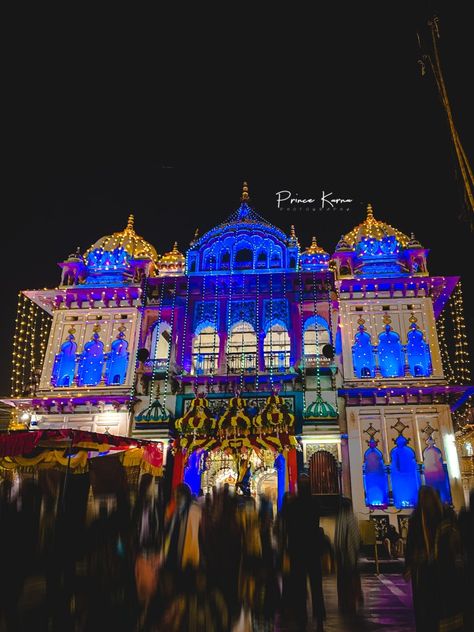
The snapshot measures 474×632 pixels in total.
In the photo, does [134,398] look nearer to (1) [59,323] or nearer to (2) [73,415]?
(2) [73,415]

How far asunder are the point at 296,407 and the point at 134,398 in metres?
7.20

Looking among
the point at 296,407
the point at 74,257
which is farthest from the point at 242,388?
the point at 74,257

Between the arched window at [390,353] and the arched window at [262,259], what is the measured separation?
21.7 feet

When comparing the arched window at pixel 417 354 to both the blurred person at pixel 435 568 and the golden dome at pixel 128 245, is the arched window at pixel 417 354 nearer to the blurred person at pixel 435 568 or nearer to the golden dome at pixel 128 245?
the golden dome at pixel 128 245

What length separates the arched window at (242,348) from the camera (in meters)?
21.3

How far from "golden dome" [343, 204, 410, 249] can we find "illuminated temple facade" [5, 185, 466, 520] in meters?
0.09

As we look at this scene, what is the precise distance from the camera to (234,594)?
546 centimetres

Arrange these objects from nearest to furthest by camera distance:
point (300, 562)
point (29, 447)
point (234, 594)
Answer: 1. point (234, 594)
2. point (300, 562)
3. point (29, 447)

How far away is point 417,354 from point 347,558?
15960mm

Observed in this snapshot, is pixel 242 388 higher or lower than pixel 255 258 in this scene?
lower

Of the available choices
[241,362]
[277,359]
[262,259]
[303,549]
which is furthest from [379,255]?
[303,549]

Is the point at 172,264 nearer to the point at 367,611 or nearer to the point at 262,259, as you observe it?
the point at 262,259

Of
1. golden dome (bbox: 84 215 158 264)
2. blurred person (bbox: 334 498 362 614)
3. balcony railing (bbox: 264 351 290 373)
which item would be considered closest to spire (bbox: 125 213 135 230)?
golden dome (bbox: 84 215 158 264)

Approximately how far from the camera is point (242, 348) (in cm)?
2206
